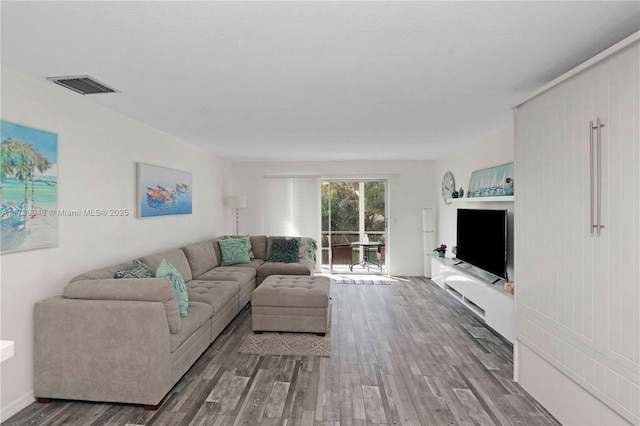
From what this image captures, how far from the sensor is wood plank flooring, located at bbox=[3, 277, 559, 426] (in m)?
2.32

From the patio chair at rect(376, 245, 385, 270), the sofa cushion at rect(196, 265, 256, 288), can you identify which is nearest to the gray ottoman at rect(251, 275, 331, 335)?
the sofa cushion at rect(196, 265, 256, 288)

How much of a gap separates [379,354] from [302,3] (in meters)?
3.06

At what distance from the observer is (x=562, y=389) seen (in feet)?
7.41

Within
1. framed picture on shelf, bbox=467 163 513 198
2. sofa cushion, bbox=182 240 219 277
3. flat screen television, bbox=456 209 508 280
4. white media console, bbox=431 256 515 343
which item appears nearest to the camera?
white media console, bbox=431 256 515 343

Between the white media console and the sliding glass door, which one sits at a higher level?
the sliding glass door

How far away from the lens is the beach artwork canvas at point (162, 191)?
3883 mm

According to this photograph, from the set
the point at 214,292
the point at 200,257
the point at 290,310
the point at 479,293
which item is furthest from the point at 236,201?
the point at 479,293

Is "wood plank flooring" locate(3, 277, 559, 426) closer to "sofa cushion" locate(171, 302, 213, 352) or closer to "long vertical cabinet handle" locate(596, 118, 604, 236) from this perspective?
"sofa cushion" locate(171, 302, 213, 352)

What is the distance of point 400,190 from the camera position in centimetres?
699

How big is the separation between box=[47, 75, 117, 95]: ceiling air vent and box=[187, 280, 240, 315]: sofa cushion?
213cm

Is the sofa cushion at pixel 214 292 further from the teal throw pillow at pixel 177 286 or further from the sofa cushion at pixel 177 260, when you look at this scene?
the teal throw pillow at pixel 177 286

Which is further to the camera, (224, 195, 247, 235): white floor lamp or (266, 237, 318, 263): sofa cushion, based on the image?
(224, 195, 247, 235): white floor lamp

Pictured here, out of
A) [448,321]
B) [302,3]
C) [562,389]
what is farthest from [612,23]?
[448,321]

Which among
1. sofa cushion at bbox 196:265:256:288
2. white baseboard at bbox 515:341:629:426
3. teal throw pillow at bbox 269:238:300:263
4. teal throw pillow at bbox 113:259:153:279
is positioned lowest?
white baseboard at bbox 515:341:629:426
